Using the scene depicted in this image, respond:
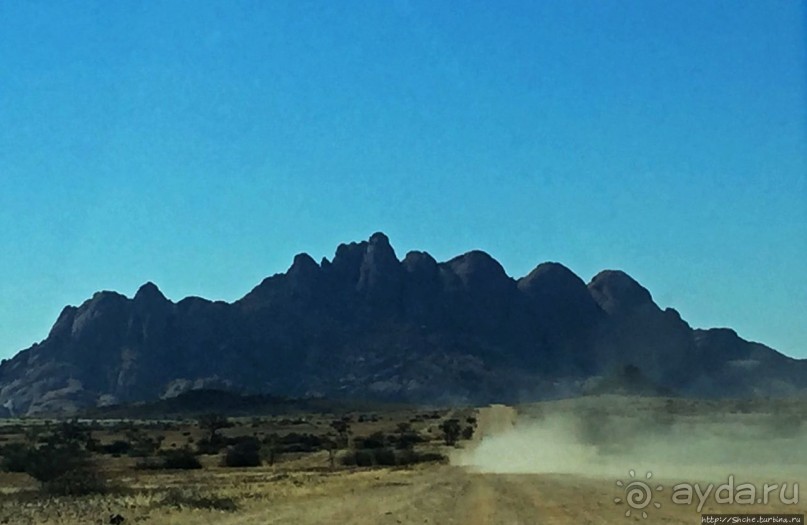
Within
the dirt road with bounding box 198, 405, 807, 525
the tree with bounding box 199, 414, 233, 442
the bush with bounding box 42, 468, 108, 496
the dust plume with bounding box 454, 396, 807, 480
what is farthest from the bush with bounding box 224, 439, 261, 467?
the tree with bounding box 199, 414, 233, 442

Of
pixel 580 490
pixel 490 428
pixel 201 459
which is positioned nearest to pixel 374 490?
pixel 580 490

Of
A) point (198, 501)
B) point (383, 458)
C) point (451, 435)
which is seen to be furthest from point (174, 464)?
point (451, 435)

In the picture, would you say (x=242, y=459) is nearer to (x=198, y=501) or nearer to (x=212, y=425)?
(x=198, y=501)

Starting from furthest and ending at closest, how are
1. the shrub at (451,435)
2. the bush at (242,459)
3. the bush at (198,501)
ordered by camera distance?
the shrub at (451,435)
the bush at (242,459)
the bush at (198,501)

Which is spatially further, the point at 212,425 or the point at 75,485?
the point at 212,425

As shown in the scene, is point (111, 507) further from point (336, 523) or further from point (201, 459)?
point (201, 459)

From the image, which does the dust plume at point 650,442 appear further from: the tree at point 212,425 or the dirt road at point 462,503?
the tree at point 212,425

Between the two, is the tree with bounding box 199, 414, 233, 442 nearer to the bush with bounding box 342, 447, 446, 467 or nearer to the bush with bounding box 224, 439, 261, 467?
the bush with bounding box 224, 439, 261, 467

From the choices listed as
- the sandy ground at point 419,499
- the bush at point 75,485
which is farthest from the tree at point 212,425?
the bush at point 75,485

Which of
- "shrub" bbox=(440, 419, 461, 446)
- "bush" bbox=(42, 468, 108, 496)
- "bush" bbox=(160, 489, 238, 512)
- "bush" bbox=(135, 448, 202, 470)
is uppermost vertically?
"shrub" bbox=(440, 419, 461, 446)

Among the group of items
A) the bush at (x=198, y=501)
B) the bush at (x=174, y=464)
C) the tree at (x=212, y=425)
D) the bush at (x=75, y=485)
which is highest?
the tree at (x=212, y=425)

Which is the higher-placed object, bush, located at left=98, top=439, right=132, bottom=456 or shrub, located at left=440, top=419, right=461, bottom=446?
shrub, located at left=440, top=419, right=461, bottom=446

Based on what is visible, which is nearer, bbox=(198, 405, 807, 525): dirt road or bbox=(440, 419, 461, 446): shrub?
bbox=(198, 405, 807, 525): dirt road

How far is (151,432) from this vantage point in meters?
114
